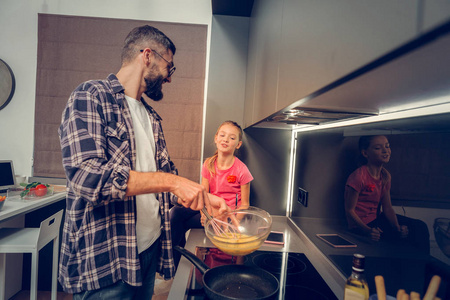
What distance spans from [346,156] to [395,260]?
426mm

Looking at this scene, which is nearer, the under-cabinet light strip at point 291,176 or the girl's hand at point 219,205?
the girl's hand at point 219,205

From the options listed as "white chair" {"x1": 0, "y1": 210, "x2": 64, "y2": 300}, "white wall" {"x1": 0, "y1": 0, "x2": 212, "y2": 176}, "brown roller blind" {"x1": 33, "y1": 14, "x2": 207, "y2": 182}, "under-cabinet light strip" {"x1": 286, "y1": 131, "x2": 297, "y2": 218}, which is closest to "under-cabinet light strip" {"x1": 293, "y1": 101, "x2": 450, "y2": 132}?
"under-cabinet light strip" {"x1": 286, "y1": 131, "x2": 297, "y2": 218}

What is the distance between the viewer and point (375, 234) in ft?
2.72

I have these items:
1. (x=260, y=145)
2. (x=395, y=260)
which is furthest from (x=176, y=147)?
(x=395, y=260)

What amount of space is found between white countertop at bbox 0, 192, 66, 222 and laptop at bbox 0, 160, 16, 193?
209mm

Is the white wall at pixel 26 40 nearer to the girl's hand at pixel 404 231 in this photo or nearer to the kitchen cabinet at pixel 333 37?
the kitchen cabinet at pixel 333 37

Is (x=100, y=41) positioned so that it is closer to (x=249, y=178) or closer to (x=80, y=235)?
(x=249, y=178)

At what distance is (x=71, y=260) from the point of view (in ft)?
2.94

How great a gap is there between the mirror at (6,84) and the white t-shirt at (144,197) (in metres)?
1.70

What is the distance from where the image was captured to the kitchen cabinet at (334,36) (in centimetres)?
25

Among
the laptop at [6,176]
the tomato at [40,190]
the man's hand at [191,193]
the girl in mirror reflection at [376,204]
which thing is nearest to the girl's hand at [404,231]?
the girl in mirror reflection at [376,204]

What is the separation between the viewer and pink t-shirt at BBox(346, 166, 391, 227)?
32.3 inches

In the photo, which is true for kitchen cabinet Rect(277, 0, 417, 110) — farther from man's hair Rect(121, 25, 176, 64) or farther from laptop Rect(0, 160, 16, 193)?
laptop Rect(0, 160, 16, 193)

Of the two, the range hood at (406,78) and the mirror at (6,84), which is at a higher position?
the mirror at (6,84)
